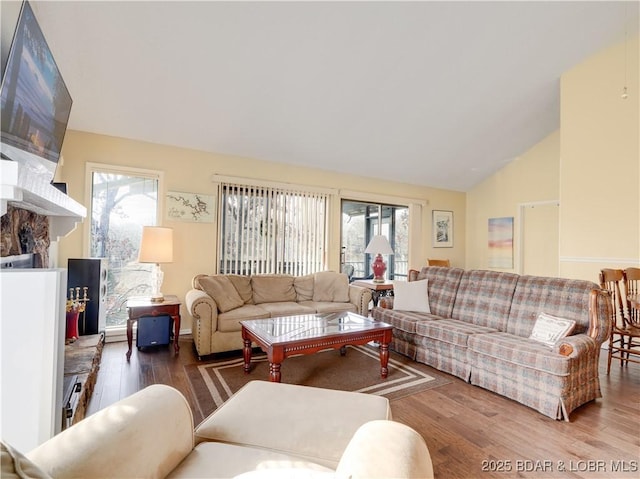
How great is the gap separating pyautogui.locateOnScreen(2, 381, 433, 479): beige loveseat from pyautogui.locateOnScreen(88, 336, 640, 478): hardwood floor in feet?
2.65

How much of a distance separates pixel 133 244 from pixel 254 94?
2357mm

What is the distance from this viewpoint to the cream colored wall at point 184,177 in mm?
3504

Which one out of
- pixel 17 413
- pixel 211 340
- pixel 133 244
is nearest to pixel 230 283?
pixel 211 340

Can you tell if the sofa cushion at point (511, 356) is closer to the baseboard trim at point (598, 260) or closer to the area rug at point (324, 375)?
the area rug at point (324, 375)

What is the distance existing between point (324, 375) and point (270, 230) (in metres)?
2.37

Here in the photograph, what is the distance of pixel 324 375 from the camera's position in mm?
2766

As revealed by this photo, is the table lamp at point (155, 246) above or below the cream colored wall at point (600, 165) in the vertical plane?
below

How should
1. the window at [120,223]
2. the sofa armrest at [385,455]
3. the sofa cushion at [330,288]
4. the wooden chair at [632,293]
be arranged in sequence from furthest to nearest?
the sofa cushion at [330,288]
the window at [120,223]
the wooden chair at [632,293]
the sofa armrest at [385,455]

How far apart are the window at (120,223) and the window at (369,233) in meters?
2.99

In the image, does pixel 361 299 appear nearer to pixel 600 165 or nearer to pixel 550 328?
pixel 550 328

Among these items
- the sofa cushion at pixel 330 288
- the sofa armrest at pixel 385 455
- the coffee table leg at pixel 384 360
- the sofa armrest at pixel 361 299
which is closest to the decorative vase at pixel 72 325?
the sofa cushion at pixel 330 288

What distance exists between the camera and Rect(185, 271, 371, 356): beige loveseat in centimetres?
316

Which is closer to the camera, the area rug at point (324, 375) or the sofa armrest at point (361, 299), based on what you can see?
the area rug at point (324, 375)

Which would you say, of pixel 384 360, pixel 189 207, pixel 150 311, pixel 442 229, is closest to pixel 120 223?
pixel 189 207
